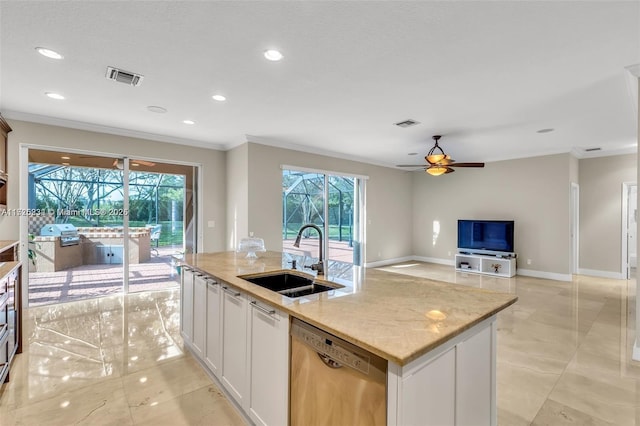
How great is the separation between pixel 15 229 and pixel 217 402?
3875mm

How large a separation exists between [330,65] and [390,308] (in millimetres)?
2051

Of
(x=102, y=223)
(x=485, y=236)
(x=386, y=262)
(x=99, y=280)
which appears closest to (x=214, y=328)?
(x=102, y=223)

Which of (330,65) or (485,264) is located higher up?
(330,65)

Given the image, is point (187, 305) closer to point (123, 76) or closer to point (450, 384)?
point (123, 76)

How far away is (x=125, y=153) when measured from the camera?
474 centimetres

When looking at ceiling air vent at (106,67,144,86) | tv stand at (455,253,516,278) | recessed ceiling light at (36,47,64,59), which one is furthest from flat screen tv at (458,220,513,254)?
recessed ceiling light at (36,47,64,59)

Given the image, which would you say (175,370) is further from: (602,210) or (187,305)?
(602,210)

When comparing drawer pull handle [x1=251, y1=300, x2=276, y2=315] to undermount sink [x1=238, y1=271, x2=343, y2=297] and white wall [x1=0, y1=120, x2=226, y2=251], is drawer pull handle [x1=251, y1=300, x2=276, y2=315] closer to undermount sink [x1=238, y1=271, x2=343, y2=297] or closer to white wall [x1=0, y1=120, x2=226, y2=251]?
undermount sink [x1=238, y1=271, x2=343, y2=297]

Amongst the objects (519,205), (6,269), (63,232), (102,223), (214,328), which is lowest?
(214,328)

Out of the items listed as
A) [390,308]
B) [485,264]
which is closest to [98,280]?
[390,308]

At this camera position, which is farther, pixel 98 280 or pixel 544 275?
pixel 544 275

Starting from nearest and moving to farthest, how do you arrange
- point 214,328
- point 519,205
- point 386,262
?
point 214,328 < point 519,205 < point 386,262

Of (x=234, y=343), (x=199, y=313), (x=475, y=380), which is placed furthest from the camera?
(x=199, y=313)

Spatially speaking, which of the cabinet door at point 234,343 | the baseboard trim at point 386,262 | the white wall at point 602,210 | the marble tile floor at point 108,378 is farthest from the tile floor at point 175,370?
the baseboard trim at point 386,262
